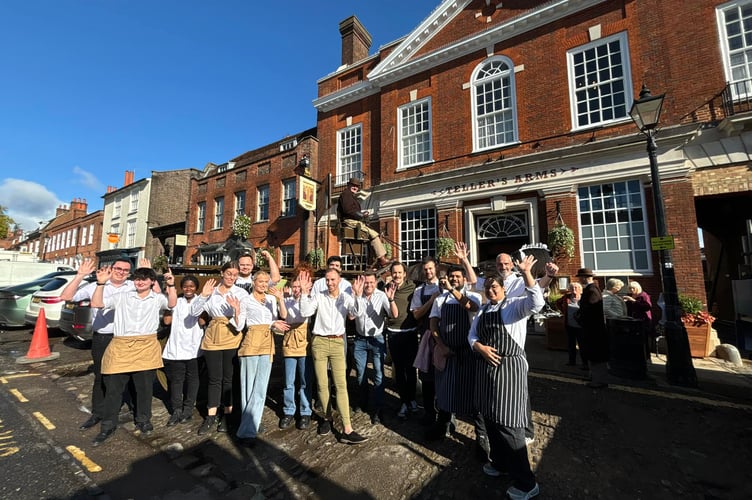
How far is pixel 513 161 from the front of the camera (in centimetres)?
1070

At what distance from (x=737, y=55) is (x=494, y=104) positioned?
6176 mm

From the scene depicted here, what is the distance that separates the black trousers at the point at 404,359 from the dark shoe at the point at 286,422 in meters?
1.44

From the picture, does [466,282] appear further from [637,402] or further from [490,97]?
[490,97]

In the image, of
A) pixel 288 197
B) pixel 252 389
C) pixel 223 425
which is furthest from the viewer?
pixel 288 197

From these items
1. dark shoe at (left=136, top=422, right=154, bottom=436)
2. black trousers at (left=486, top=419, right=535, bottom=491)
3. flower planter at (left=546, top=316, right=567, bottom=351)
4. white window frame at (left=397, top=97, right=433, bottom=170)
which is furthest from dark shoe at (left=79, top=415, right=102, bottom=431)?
white window frame at (left=397, top=97, right=433, bottom=170)

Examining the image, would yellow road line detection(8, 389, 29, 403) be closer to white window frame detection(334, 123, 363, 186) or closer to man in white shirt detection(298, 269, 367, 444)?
man in white shirt detection(298, 269, 367, 444)

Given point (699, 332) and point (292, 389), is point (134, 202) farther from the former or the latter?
point (699, 332)

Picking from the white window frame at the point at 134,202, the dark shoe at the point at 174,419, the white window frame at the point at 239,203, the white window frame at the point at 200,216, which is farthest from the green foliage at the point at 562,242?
the white window frame at the point at 134,202

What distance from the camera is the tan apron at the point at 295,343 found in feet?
13.5

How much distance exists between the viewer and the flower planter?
7543mm

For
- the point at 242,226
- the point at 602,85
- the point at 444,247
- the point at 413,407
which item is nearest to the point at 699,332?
the point at 444,247

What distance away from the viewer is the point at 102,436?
12.1ft

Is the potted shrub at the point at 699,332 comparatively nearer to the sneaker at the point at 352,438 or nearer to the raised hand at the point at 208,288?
the sneaker at the point at 352,438

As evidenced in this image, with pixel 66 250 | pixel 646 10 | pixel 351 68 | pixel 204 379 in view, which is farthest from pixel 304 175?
pixel 66 250
